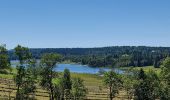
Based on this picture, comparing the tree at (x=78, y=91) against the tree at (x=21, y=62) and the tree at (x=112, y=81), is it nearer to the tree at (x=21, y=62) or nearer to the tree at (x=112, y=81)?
the tree at (x=112, y=81)

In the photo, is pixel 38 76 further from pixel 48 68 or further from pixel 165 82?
pixel 165 82

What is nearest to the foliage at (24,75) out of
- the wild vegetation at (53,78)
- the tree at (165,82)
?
the wild vegetation at (53,78)

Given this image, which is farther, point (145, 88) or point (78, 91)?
point (78, 91)

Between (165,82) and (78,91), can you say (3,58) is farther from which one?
(165,82)

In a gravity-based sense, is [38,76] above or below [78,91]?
above

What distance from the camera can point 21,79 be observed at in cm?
9812

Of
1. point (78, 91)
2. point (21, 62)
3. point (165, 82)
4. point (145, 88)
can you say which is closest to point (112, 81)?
point (78, 91)

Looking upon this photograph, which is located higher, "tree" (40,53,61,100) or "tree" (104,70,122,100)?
"tree" (40,53,61,100)

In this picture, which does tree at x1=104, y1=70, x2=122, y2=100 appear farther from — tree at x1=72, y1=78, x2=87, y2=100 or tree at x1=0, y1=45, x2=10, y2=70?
tree at x1=0, y1=45, x2=10, y2=70

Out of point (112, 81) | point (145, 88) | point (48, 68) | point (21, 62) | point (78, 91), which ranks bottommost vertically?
point (78, 91)

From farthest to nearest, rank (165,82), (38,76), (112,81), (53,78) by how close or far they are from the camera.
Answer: (112,81) < (165,82) < (53,78) < (38,76)

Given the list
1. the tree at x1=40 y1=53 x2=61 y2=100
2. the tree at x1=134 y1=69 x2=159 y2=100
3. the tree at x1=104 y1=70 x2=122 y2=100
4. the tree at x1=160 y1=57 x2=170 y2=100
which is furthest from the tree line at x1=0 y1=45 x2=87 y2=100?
the tree at x1=160 y1=57 x2=170 y2=100

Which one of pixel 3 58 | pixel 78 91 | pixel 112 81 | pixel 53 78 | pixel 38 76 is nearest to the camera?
pixel 3 58

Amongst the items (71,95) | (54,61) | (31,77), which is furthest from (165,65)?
(31,77)
